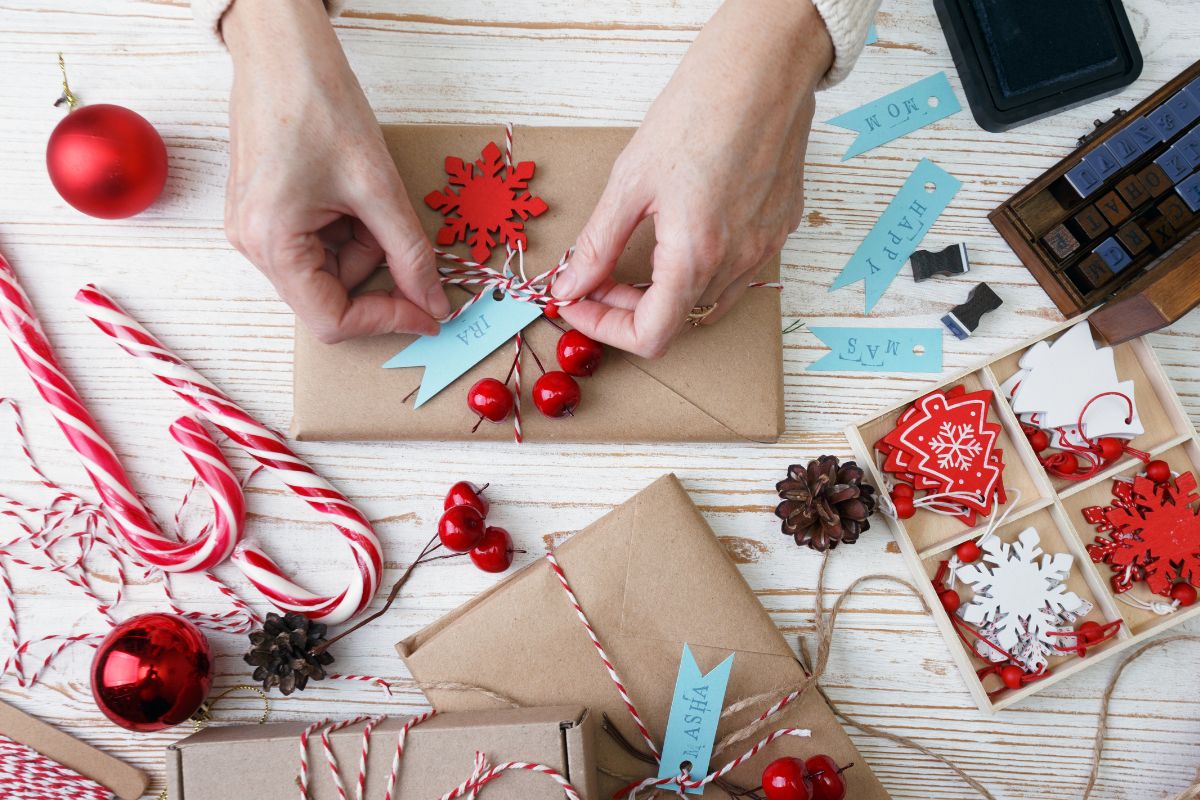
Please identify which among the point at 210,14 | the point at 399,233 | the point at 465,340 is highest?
the point at 210,14

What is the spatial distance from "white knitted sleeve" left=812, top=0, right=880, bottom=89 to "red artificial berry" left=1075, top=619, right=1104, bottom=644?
33.8 inches

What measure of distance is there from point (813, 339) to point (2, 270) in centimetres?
120

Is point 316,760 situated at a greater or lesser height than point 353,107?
lesser

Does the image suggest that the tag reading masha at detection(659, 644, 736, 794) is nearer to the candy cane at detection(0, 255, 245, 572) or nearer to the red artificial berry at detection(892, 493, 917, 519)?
the red artificial berry at detection(892, 493, 917, 519)

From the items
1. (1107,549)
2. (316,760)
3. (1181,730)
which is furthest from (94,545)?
(1181,730)

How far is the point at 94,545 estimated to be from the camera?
118 cm

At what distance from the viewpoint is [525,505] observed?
1.19 metres

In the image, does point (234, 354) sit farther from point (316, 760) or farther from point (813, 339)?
point (813, 339)

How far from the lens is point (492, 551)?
113 cm

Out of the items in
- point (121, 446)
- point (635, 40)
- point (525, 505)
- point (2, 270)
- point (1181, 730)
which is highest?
point (635, 40)

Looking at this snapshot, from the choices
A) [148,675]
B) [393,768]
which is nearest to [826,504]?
[393,768]

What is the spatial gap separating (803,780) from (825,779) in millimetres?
39

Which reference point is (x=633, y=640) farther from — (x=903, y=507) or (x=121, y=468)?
(x=121, y=468)

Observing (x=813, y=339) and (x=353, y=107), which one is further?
(x=813, y=339)
